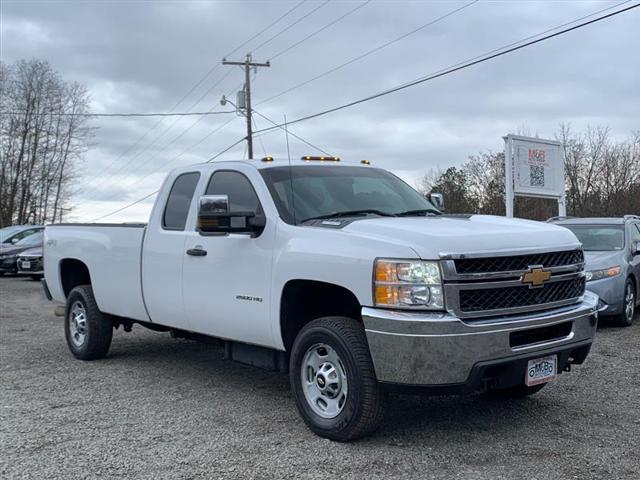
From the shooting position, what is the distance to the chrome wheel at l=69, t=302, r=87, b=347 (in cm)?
776

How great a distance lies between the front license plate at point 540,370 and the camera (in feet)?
14.7

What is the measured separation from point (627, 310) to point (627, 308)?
31 mm

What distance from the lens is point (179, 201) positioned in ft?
21.1

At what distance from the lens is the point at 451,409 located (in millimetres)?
5488

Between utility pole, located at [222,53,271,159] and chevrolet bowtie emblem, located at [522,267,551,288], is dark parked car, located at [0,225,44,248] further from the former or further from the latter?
chevrolet bowtie emblem, located at [522,267,551,288]

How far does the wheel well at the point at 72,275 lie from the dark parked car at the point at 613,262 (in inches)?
251

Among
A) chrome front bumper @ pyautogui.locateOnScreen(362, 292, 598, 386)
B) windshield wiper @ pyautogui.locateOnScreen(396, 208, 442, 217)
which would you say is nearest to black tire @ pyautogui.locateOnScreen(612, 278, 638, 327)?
windshield wiper @ pyautogui.locateOnScreen(396, 208, 442, 217)

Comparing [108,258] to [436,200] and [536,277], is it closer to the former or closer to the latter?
[436,200]

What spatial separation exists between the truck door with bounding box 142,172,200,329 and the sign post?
12.2 m

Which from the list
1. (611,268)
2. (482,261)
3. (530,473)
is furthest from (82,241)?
(611,268)

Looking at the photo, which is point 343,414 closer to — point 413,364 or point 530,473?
point 413,364

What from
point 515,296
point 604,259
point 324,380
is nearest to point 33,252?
point 604,259

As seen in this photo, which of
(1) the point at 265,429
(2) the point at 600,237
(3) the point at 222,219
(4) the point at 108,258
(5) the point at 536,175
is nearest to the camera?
(1) the point at 265,429

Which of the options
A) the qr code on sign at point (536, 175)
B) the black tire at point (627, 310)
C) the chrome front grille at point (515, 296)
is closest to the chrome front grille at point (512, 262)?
the chrome front grille at point (515, 296)
